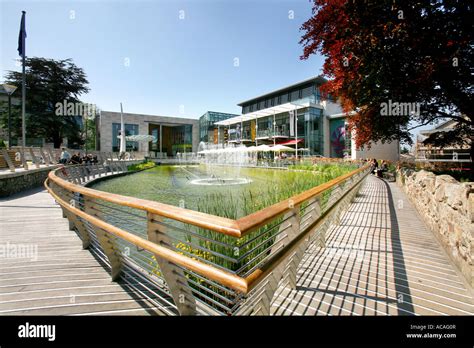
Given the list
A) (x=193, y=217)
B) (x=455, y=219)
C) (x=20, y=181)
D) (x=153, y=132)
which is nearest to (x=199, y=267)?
(x=193, y=217)

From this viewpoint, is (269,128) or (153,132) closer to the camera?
(269,128)

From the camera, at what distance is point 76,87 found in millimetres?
33594

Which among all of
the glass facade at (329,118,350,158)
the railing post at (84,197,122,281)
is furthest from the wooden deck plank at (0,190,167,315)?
the glass facade at (329,118,350,158)

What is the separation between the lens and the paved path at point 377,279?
87.4 inches

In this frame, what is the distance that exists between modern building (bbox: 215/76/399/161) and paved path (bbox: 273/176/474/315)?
1099 inches

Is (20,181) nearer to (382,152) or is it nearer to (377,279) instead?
(377,279)

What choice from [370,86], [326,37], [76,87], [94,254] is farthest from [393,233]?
[76,87]

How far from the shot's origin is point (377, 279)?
278 cm

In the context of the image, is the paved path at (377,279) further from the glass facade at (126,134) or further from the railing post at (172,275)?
the glass facade at (126,134)

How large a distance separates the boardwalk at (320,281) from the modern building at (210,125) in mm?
53164

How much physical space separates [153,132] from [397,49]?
58.9m

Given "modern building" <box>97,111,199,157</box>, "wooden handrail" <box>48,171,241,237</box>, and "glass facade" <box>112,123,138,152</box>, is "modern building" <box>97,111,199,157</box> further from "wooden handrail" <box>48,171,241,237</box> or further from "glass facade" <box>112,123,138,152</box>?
"wooden handrail" <box>48,171,241,237</box>

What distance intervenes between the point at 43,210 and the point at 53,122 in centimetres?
3200

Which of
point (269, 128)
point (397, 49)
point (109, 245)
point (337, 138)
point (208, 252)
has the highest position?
point (269, 128)
